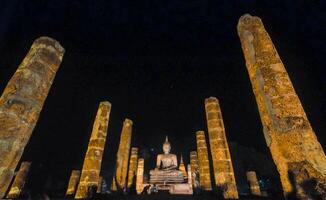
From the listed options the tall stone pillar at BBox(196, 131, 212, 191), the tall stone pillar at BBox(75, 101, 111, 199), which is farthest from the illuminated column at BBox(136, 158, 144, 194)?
the tall stone pillar at BBox(75, 101, 111, 199)

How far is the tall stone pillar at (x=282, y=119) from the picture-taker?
360 centimetres

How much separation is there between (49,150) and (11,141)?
17.4m

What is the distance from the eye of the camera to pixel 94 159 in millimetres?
8844

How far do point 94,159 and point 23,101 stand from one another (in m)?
5.02

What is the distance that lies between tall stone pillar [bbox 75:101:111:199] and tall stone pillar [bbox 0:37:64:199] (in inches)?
167

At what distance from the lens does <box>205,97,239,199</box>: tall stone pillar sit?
755cm

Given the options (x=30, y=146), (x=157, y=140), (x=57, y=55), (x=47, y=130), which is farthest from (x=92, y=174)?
(x=157, y=140)

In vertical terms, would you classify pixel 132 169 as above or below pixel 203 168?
above

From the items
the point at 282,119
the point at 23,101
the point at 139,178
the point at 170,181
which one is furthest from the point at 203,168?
the point at 23,101

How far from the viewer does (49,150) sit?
19.1 meters

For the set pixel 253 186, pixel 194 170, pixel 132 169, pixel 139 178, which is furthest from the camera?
pixel 132 169

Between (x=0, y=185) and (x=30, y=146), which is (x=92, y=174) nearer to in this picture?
(x=0, y=185)

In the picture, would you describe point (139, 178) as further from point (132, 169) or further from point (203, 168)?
point (203, 168)

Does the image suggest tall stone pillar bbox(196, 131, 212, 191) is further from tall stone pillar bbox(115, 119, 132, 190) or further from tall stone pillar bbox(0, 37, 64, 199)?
tall stone pillar bbox(0, 37, 64, 199)
